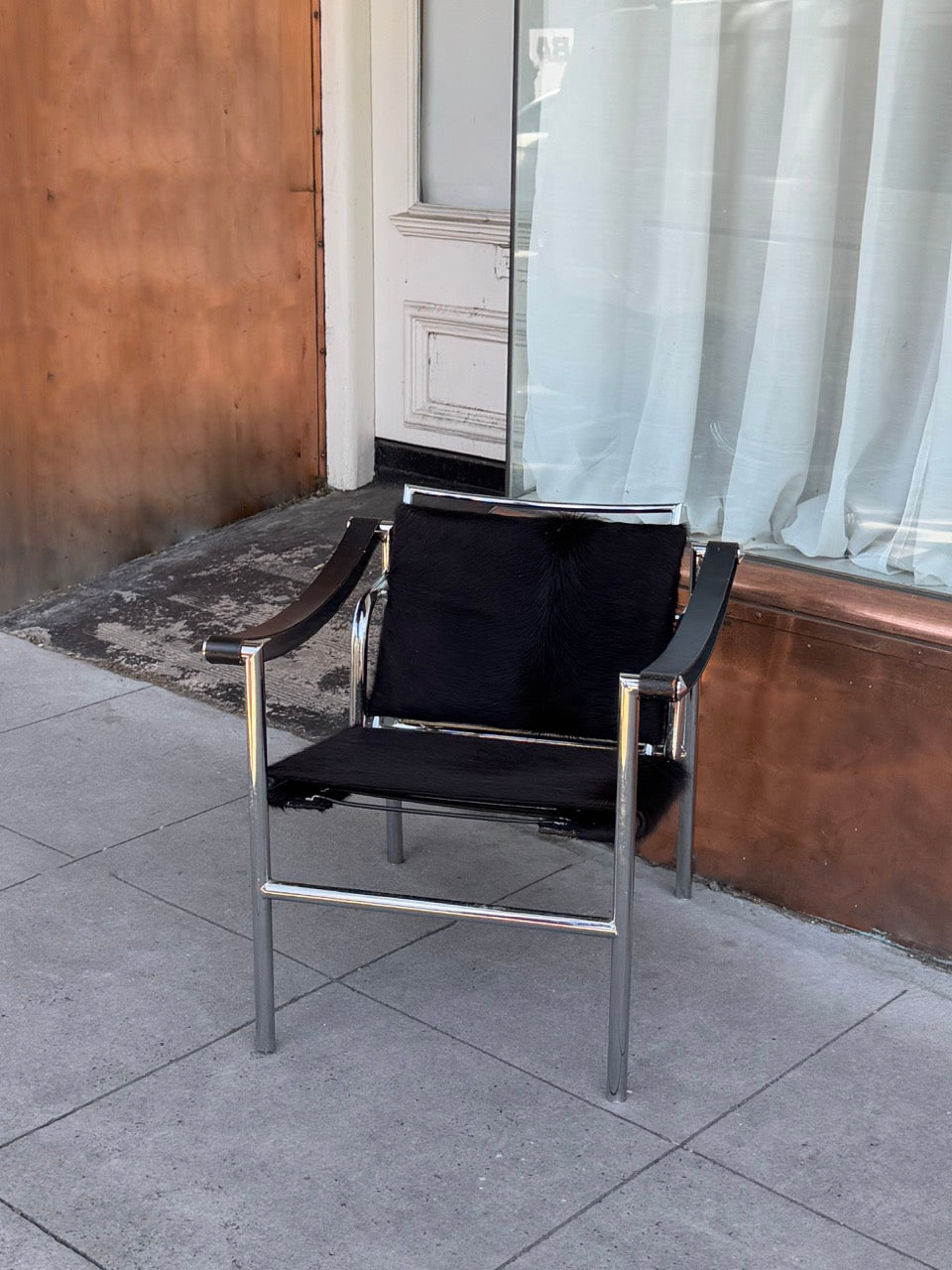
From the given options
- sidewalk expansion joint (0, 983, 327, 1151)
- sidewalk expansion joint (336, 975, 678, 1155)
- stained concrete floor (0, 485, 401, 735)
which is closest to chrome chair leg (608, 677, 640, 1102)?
sidewalk expansion joint (336, 975, 678, 1155)

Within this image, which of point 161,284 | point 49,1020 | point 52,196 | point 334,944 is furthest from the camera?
point 161,284

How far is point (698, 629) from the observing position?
88.0 inches

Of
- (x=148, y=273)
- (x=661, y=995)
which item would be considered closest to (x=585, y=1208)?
(x=661, y=995)

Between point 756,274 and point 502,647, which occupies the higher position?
point 756,274

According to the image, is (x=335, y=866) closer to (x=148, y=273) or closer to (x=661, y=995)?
(x=661, y=995)

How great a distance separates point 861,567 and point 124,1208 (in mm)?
1596

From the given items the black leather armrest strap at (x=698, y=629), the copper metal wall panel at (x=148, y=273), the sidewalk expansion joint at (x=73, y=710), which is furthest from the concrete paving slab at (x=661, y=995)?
the copper metal wall panel at (x=148, y=273)

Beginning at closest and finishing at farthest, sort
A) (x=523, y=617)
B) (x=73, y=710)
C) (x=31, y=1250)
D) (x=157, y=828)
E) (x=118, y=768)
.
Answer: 1. (x=31, y=1250)
2. (x=523, y=617)
3. (x=157, y=828)
4. (x=118, y=768)
5. (x=73, y=710)

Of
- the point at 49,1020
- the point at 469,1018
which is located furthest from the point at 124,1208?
the point at 469,1018

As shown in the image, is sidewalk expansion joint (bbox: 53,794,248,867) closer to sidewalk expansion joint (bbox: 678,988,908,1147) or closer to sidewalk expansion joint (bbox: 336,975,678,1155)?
sidewalk expansion joint (bbox: 336,975,678,1155)

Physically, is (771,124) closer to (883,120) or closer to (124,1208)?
(883,120)

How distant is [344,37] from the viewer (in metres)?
4.66

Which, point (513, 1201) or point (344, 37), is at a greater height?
point (344, 37)

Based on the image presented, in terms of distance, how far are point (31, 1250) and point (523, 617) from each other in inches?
49.1
